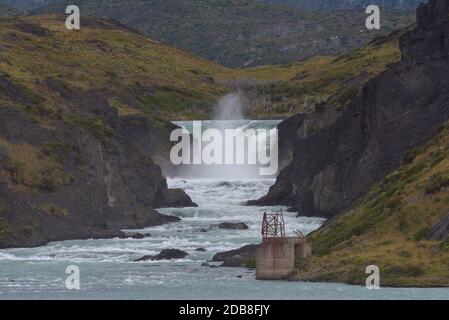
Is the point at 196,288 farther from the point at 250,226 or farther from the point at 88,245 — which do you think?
the point at 250,226

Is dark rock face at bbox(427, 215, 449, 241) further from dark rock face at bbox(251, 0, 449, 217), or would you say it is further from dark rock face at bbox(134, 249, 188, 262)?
dark rock face at bbox(251, 0, 449, 217)

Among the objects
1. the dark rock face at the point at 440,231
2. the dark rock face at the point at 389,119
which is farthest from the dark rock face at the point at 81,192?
the dark rock face at the point at 440,231

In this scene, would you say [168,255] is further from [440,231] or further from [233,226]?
[440,231]

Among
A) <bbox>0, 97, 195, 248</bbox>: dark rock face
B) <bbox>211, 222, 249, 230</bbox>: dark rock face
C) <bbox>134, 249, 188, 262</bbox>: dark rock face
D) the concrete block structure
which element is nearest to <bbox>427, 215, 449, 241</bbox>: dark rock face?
the concrete block structure

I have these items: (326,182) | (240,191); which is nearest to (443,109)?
(326,182)

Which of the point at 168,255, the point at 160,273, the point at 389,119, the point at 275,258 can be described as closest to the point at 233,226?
the point at 389,119
